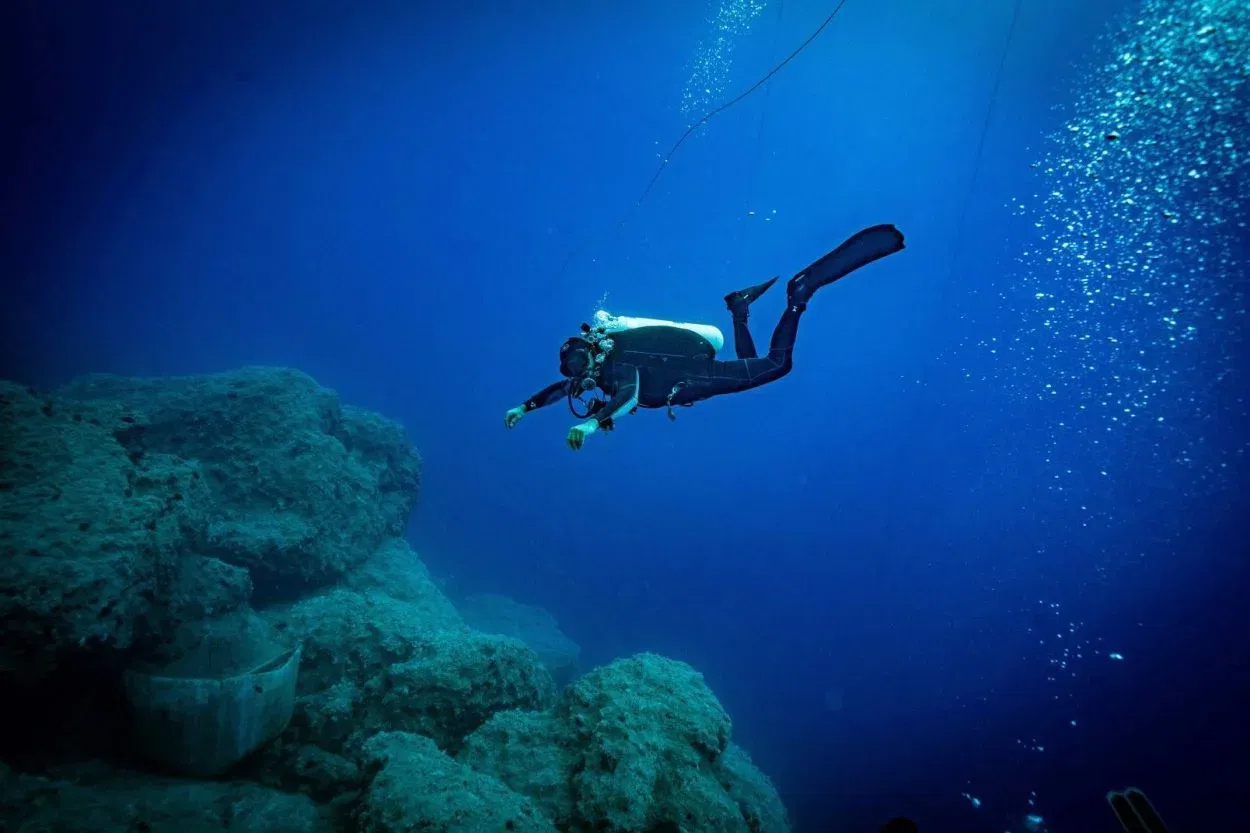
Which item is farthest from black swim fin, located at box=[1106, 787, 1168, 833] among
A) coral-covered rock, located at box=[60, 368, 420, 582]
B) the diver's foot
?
coral-covered rock, located at box=[60, 368, 420, 582]

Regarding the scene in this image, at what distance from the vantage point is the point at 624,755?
3965mm

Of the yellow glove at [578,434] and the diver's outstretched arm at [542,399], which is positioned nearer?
the yellow glove at [578,434]

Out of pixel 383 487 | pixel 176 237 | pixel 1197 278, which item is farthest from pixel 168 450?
pixel 176 237

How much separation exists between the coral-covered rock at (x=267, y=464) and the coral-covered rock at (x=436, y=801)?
19.5 feet

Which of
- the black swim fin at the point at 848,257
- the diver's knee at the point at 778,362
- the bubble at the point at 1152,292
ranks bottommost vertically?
the diver's knee at the point at 778,362

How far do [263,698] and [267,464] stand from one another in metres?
6.46

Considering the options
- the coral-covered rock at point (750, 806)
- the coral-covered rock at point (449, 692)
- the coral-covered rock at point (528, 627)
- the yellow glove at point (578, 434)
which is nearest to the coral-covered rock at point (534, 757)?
the coral-covered rock at point (449, 692)

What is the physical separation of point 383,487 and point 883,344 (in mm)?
71640

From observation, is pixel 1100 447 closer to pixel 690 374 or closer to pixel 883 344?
pixel 883 344

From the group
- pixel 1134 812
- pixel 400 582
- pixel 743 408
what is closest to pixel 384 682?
pixel 400 582

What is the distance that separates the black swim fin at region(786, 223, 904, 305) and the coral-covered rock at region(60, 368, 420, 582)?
9086 millimetres

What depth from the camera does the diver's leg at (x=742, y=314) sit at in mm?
5895

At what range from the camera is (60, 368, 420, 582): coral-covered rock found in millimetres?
8195

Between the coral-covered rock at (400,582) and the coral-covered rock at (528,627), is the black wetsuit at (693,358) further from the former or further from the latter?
the coral-covered rock at (528,627)
